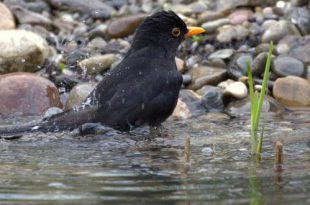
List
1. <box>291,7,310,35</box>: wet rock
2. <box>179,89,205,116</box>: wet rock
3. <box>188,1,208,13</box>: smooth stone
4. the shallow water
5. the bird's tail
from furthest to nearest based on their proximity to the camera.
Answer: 1. <box>188,1,208,13</box>: smooth stone
2. <box>291,7,310,35</box>: wet rock
3. <box>179,89,205,116</box>: wet rock
4. the bird's tail
5. the shallow water

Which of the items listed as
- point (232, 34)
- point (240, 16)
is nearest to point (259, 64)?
point (232, 34)

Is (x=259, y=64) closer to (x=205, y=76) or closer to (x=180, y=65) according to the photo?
(x=205, y=76)

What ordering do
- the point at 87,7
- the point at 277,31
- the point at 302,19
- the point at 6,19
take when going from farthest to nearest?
the point at 87,7, the point at 6,19, the point at 302,19, the point at 277,31

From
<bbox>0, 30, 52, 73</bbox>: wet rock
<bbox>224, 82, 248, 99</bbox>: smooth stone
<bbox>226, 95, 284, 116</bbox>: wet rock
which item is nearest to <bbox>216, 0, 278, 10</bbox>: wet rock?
<bbox>224, 82, 248, 99</bbox>: smooth stone

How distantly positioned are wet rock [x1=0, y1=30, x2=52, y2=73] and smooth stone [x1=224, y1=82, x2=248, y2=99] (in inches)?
91.4

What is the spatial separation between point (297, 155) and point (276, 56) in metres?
3.69

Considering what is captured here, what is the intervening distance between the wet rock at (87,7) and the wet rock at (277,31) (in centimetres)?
241

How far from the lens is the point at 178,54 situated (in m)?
9.83

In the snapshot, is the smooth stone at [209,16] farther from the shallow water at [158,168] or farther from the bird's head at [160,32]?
the shallow water at [158,168]

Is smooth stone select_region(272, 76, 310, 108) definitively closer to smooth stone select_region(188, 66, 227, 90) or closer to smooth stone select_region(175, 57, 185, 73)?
smooth stone select_region(188, 66, 227, 90)

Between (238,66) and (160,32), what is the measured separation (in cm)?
173

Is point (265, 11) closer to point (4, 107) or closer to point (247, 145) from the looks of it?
point (4, 107)

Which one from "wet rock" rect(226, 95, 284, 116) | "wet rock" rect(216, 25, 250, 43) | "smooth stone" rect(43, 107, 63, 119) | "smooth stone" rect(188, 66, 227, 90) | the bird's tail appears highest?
"wet rock" rect(216, 25, 250, 43)

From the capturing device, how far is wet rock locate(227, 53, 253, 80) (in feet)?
29.9
